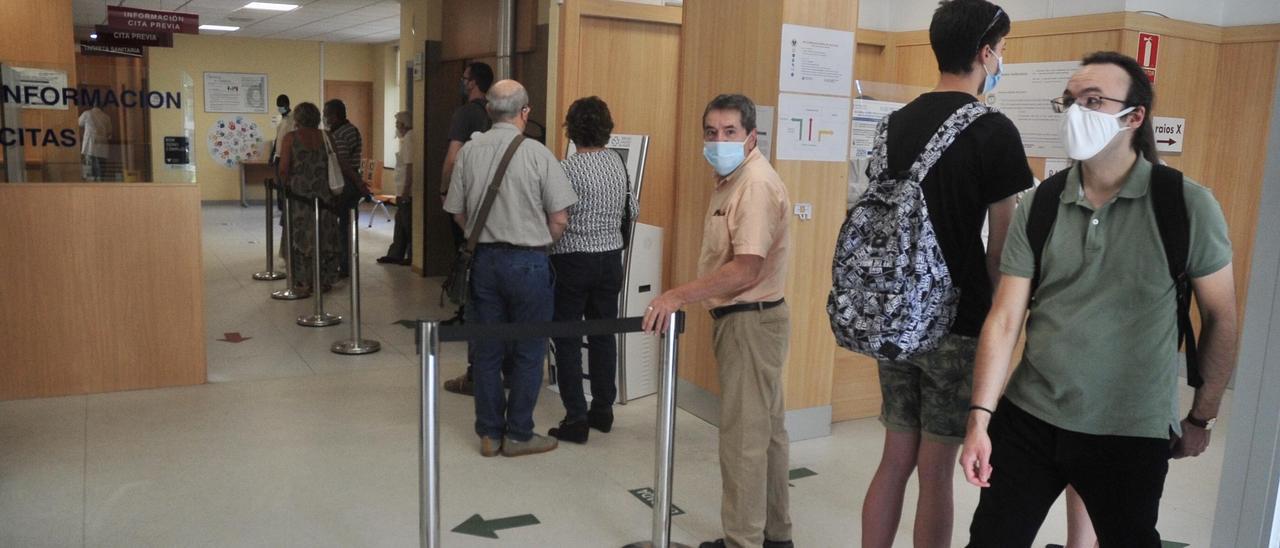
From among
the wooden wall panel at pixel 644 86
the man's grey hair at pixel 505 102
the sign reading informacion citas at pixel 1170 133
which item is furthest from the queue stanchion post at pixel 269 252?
the sign reading informacion citas at pixel 1170 133

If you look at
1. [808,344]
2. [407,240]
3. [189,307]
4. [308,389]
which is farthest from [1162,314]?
[407,240]

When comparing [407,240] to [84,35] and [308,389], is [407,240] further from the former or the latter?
[308,389]

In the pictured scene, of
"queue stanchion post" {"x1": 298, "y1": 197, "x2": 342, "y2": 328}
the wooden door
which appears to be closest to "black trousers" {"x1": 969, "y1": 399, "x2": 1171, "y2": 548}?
"queue stanchion post" {"x1": 298, "y1": 197, "x2": 342, "y2": 328}

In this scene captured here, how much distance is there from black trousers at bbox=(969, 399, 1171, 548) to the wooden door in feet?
52.7

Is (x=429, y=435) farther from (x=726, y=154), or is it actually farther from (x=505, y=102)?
(x=505, y=102)

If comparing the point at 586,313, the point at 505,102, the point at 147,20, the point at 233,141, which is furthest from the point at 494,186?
the point at 233,141

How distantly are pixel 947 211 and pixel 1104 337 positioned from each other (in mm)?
447

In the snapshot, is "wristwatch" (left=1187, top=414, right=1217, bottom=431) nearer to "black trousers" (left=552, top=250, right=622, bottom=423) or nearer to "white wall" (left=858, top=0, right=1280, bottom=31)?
"black trousers" (left=552, top=250, right=622, bottom=423)

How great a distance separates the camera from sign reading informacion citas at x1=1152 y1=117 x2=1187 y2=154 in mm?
5688

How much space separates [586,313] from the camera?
435 centimetres

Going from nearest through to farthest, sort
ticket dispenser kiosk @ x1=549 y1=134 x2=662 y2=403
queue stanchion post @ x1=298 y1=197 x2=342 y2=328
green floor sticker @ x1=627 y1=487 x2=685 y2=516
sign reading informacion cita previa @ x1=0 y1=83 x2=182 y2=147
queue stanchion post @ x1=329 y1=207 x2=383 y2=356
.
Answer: green floor sticker @ x1=627 y1=487 x2=685 y2=516, sign reading informacion cita previa @ x1=0 y1=83 x2=182 y2=147, ticket dispenser kiosk @ x1=549 y1=134 x2=662 y2=403, queue stanchion post @ x1=329 y1=207 x2=383 y2=356, queue stanchion post @ x1=298 y1=197 x2=342 y2=328

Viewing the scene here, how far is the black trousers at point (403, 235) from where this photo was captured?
30.7 feet

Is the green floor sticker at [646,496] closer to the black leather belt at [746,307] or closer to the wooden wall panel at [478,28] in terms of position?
the black leather belt at [746,307]

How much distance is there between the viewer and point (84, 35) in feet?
31.1
